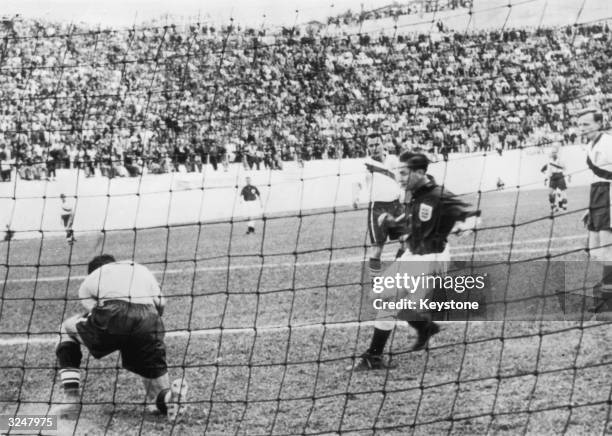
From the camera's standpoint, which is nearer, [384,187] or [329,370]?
[329,370]

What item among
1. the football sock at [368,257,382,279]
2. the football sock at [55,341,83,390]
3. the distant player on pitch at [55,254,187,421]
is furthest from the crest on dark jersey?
the football sock at [368,257,382,279]

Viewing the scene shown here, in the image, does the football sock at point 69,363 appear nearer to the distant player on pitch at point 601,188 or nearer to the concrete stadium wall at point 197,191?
the distant player on pitch at point 601,188

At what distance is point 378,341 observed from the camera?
564 cm

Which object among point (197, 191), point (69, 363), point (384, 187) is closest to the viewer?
point (69, 363)

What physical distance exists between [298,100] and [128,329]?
996 centimetres

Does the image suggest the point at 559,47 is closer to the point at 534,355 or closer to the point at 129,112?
the point at 129,112

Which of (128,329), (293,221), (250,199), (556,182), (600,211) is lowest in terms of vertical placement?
(128,329)

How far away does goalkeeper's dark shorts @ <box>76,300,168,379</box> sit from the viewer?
4918 millimetres

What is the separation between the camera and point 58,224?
17844 millimetres

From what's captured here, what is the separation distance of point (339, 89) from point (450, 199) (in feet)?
34.6

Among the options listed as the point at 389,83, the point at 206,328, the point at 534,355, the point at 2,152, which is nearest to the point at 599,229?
the point at 534,355

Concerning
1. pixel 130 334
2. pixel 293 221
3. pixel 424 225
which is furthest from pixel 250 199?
pixel 130 334

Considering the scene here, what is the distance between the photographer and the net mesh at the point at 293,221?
5051 millimetres

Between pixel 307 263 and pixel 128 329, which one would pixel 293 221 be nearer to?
pixel 307 263
